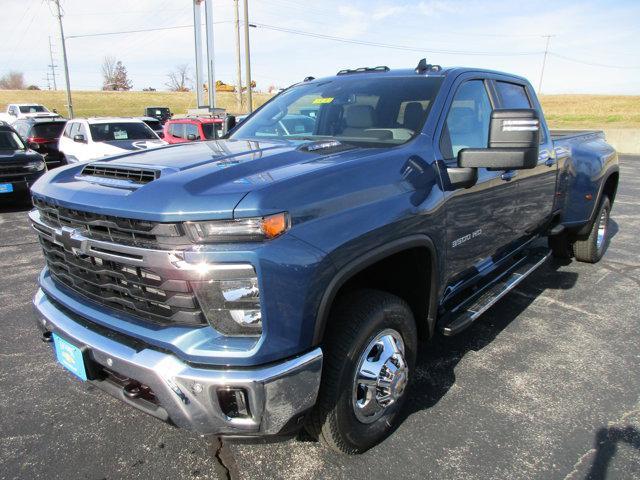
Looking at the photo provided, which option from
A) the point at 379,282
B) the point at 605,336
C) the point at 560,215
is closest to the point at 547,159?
the point at 560,215

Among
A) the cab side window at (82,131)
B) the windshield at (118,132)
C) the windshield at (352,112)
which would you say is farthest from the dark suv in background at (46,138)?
the windshield at (352,112)

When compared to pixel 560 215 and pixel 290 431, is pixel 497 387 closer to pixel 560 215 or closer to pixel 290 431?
pixel 290 431

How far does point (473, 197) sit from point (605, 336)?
1999 mm

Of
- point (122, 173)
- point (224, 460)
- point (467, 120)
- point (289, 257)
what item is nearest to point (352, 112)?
point (467, 120)

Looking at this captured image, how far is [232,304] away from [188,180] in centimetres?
56

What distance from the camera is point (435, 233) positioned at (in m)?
2.64

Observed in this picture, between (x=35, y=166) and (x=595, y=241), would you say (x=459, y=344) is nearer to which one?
(x=595, y=241)

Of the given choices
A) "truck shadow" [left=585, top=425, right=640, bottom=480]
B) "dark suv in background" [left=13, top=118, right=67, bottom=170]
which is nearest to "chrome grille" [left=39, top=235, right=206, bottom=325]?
"truck shadow" [left=585, top=425, right=640, bottom=480]

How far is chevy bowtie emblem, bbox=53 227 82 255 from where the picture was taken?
2.21 metres

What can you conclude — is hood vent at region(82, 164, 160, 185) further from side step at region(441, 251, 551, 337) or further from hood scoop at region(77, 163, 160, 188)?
side step at region(441, 251, 551, 337)

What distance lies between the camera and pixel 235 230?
183cm

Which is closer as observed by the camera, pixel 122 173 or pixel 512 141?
pixel 122 173

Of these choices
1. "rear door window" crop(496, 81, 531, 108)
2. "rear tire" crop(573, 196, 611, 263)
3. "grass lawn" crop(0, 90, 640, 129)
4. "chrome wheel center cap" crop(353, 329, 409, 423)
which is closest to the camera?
"chrome wheel center cap" crop(353, 329, 409, 423)

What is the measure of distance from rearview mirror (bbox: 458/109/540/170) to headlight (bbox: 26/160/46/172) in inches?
351
